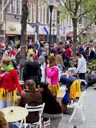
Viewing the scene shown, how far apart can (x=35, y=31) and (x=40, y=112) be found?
4410 centimetres

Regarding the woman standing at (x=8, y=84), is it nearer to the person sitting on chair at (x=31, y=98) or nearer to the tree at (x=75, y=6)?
the person sitting on chair at (x=31, y=98)

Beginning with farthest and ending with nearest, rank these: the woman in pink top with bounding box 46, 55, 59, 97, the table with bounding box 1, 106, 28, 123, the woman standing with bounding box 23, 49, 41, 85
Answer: the woman standing with bounding box 23, 49, 41, 85
the woman in pink top with bounding box 46, 55, 59, 97
the table with bounding box 1, 106, 28, 123

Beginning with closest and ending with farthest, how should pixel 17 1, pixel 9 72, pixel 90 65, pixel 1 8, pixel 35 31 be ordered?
pixel 9 72 < pixel 90 65 < pixel 1 8 < pixel 17 1 < pixel 35 31

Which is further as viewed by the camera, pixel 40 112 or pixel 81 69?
pixel 81 69

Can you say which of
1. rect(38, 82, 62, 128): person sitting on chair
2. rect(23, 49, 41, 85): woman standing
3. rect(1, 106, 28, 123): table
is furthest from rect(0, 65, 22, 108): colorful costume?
rect(1, 106, 28, 123): table

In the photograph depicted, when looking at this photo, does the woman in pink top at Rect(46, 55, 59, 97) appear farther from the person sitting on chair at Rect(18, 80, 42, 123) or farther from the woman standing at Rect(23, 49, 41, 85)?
the person sitting on chair at Rect(18, 80, 42, 123)

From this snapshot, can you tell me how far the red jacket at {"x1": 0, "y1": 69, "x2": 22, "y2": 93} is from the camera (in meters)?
10.9

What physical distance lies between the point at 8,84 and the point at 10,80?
107 mm

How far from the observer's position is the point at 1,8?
4491 centimetres

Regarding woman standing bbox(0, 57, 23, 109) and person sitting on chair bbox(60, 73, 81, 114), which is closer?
woman standing bbox(0, 57, 23, 109)

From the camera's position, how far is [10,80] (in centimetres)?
1092

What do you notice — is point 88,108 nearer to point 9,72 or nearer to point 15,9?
point 9,72

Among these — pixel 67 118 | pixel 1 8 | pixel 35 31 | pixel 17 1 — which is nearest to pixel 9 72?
pixel 67 118

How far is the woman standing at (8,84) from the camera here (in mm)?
10844
